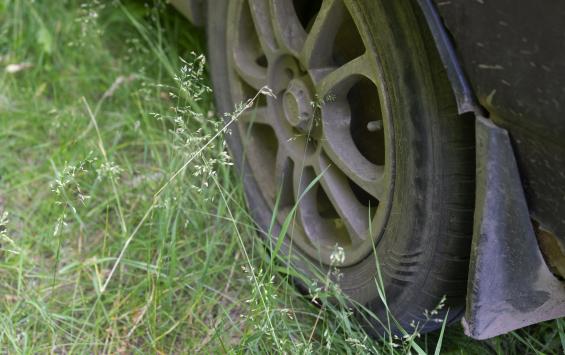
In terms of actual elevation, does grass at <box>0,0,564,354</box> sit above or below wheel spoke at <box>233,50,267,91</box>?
below

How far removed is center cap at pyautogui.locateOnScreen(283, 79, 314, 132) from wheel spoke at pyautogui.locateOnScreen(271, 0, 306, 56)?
0.28 ft

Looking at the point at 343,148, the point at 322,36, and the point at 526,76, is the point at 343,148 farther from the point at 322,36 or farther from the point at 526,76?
the point at 526,76

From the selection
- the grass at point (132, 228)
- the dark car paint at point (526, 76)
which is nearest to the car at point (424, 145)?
the dark car paint at point (526, 76)

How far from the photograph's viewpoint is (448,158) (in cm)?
133

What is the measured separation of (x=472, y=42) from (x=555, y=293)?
1.62 ft

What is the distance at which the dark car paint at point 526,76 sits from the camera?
3.46 feet

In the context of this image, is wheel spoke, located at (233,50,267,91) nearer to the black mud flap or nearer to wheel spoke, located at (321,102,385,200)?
wheel spoke, located at (321,102,385,200)

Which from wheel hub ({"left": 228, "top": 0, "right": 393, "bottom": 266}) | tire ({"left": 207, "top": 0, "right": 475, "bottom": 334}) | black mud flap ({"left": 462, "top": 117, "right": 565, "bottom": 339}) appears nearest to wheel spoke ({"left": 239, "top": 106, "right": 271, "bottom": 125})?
wheel hub ({"left": 228, "top": 0, "right": 393, "bottom": 266})

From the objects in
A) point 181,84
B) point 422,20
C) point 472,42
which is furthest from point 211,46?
point 472,42

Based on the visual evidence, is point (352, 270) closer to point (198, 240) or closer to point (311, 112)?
point (311, 112)

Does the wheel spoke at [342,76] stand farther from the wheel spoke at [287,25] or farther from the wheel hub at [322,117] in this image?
the wheel spoke at [287,25]

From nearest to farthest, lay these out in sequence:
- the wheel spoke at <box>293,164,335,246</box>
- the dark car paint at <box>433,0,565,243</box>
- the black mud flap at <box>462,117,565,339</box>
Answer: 1. the dark car paint at <box>433,0,565,243</box>
2. the black mud flap at <box>462,117,565,339</box>
3. the wheel spoke at <box>293,164,335,246</box>

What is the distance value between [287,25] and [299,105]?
19cm

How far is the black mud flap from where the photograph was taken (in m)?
1.21
